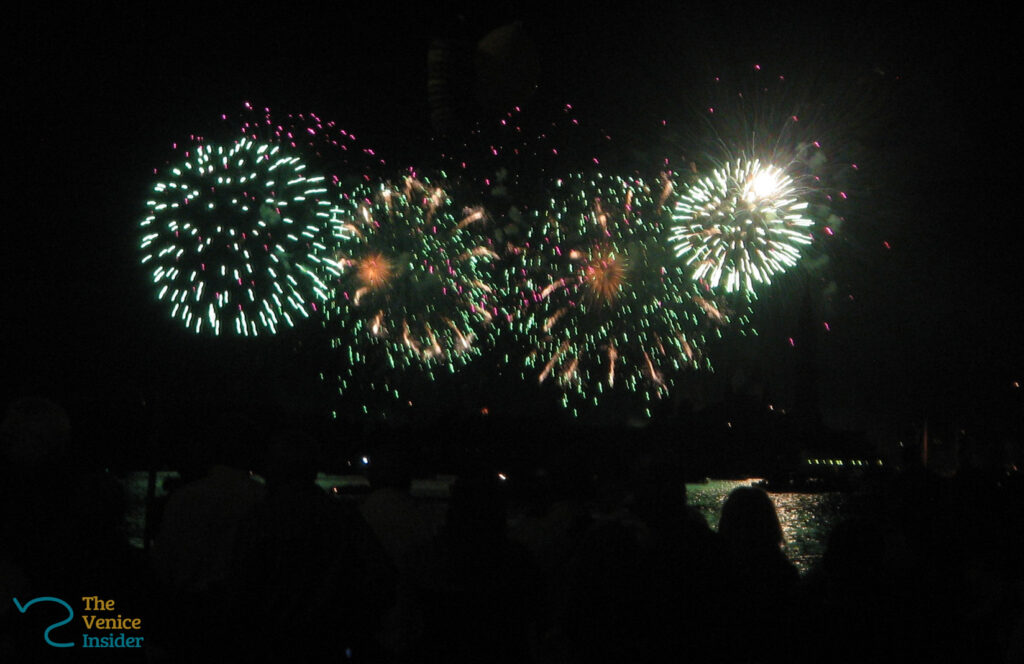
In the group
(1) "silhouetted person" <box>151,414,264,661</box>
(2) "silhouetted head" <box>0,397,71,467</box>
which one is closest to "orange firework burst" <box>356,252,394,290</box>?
(1) "silhouetted person" <box>151,414,264,661</box>

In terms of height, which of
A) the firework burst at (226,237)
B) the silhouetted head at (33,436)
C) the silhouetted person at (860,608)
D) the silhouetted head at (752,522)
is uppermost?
the firework burst at (226,237)

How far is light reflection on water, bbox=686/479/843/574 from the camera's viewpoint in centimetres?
1271

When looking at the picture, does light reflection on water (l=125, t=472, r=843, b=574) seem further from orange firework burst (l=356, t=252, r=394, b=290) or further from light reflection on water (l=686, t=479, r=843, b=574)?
orange firework burst (l=356, t=252, r=394, b=290)

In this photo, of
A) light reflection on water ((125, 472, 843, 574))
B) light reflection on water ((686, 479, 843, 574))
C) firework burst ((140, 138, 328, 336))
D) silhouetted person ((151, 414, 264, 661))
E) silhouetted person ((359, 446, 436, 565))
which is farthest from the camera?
firework burst ((140, 138, 328, 336))

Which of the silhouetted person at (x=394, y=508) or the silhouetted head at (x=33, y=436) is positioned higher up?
the silhouetted head at (x=33, y=436)

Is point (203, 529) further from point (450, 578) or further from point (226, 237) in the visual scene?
point (226, 237)

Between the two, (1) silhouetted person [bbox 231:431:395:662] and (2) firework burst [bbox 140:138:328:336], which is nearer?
(1) silhouetted person [bbox 231:431:395:662]

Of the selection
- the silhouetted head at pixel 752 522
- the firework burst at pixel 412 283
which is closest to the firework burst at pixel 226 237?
the firework burst at pixel 412 283

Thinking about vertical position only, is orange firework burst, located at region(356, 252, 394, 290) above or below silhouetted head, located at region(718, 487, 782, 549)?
above

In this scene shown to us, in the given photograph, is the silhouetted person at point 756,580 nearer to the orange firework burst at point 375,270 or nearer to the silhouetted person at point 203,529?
the silhouetted person at point 203,529

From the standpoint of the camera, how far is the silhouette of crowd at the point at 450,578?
161 inches

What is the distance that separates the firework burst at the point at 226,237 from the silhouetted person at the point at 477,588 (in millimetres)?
13179

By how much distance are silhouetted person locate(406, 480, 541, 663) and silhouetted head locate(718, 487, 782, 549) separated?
1.00 m

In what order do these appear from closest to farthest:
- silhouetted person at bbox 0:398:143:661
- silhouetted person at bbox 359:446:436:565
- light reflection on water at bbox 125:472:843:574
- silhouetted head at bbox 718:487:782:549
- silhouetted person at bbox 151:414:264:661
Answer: silhouetted person at bbox 0:398:143:661, silhouetted head at bbox 718:487:782:549, silhouetted person at bbox 151:414:264:661, silhouetted person at bbox 359:446:436:565, light reflection on water at bbox 125:472:843:574
